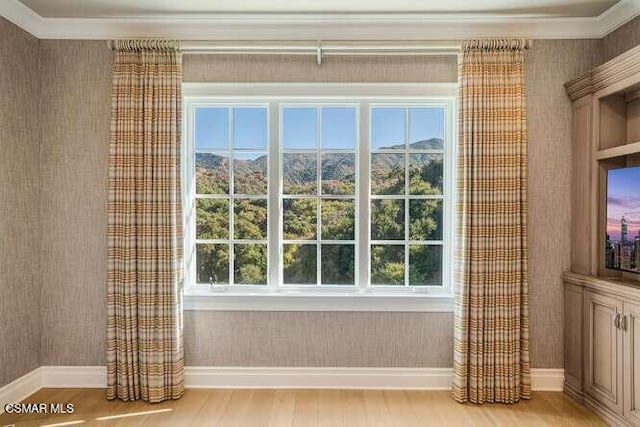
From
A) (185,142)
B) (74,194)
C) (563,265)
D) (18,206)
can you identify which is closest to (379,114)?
(185,142)

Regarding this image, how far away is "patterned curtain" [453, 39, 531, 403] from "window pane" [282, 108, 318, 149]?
1.11m

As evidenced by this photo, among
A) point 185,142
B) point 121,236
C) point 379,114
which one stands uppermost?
point 379,114

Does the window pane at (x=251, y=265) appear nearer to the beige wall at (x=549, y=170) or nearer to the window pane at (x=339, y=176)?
the window pane at (x=339, y=176)

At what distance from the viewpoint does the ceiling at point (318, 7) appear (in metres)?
2.84

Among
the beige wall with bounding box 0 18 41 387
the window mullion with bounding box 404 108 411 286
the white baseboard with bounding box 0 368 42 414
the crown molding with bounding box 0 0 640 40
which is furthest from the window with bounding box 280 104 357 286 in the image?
the white baseboard with bounding box 0 368 42 414

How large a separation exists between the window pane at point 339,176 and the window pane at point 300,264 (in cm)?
49

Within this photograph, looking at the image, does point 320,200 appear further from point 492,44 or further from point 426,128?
point 492,44

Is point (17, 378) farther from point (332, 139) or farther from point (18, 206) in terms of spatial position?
point (332, 139)

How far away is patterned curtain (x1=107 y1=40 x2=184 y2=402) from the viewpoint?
9.88 ft

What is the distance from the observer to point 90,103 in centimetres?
318

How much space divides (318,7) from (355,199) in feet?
4.59

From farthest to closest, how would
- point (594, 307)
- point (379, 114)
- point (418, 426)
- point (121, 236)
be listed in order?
point (379, 114) → point (121, 236) → point (594, 307) → point (418, 426)

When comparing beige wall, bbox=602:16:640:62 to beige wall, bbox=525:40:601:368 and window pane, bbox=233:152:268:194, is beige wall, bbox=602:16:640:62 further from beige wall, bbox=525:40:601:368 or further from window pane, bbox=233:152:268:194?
window pane, bbox=233:152:268:194

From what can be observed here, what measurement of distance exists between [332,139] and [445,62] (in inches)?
39.7
